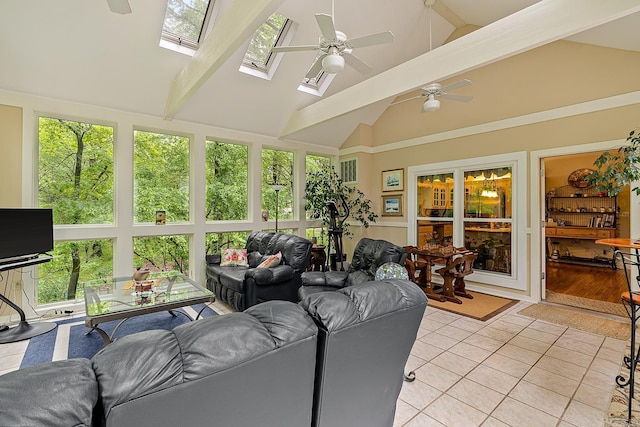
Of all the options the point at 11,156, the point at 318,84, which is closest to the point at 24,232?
the point at 11,156

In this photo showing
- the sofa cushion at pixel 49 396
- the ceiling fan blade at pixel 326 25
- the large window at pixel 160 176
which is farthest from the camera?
the large window at pixel 160 176

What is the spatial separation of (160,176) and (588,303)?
663 centimetres

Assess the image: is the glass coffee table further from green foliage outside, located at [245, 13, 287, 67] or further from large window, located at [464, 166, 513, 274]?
large window, located at [464, 166, 513, 274]

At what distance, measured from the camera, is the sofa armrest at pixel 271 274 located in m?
3.65

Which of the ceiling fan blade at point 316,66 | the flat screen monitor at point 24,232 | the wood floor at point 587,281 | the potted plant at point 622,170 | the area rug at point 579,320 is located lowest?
the area rug at point 579,320

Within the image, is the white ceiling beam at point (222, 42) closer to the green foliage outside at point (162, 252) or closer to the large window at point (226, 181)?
the large window at point (226, 181)

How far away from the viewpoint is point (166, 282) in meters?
3.60

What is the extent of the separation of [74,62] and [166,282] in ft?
9.31

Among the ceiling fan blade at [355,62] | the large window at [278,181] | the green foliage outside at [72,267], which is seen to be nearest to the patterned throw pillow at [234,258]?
the large window at [278,181]

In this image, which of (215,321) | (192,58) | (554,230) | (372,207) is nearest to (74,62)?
(192,58)

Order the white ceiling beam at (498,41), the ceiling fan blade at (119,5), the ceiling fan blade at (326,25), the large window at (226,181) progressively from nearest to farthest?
1. the ceiling fan blade at (119,5)
2. the ceiling fan blade at (326,25)
3. the white ceiling beam at (498,41)
4. the large window at (226,181)

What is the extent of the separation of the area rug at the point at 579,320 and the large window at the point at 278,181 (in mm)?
4213

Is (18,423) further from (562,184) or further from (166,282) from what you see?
(562,184)

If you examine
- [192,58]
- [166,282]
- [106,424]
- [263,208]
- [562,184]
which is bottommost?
[166,282]
